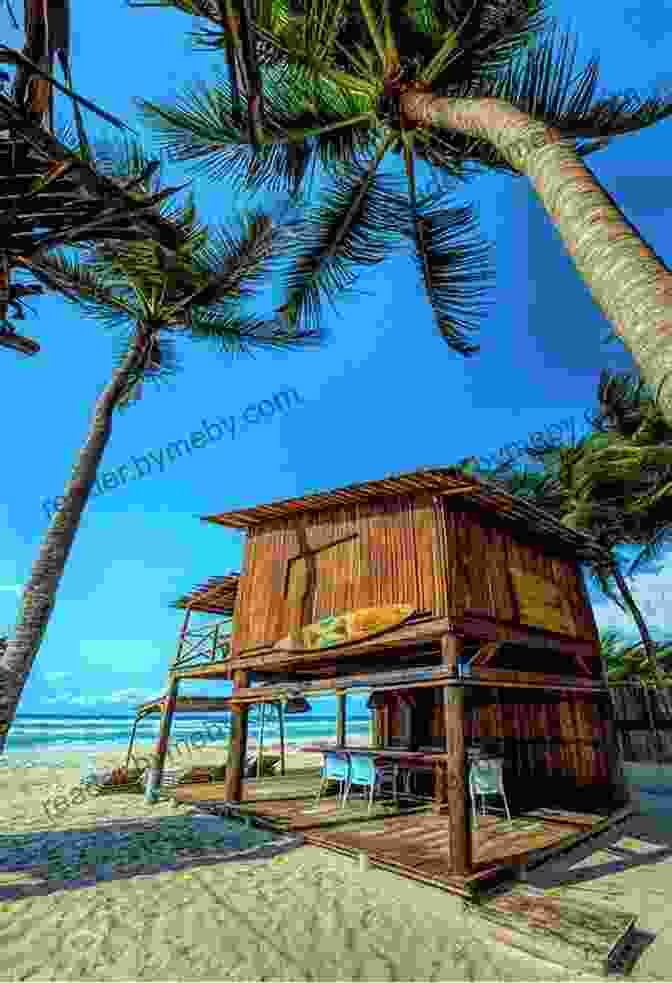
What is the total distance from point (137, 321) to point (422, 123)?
670 centimetres

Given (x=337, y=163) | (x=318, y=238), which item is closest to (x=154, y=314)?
(x=318, y=238)

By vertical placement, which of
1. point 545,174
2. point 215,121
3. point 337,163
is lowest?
point 545,174

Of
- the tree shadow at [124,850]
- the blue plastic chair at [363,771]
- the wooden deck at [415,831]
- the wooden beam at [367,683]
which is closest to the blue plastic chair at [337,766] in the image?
the blue plastic chair at [363,771]

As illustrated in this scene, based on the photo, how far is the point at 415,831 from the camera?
8.96 m

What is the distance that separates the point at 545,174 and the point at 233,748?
33.9 ft

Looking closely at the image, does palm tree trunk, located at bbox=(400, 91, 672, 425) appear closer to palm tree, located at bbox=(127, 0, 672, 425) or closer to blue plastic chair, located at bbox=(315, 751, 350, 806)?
palm tree, located at bbox=(127, 0, 672, 425)

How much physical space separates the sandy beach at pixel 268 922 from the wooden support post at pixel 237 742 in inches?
85.4

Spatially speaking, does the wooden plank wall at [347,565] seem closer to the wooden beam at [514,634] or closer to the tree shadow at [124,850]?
the wooden beam at [514,634]

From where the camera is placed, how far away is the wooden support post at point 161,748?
12.0 metres

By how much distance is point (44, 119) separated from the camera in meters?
2.61

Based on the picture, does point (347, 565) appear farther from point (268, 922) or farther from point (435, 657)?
point (268, 922)

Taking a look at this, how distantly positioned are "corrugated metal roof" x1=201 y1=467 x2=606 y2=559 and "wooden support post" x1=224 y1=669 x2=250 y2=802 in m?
3.20

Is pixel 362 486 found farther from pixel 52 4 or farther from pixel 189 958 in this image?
pixel 52 4

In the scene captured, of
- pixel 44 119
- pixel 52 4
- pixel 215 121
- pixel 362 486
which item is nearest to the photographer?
pixel 52 4
